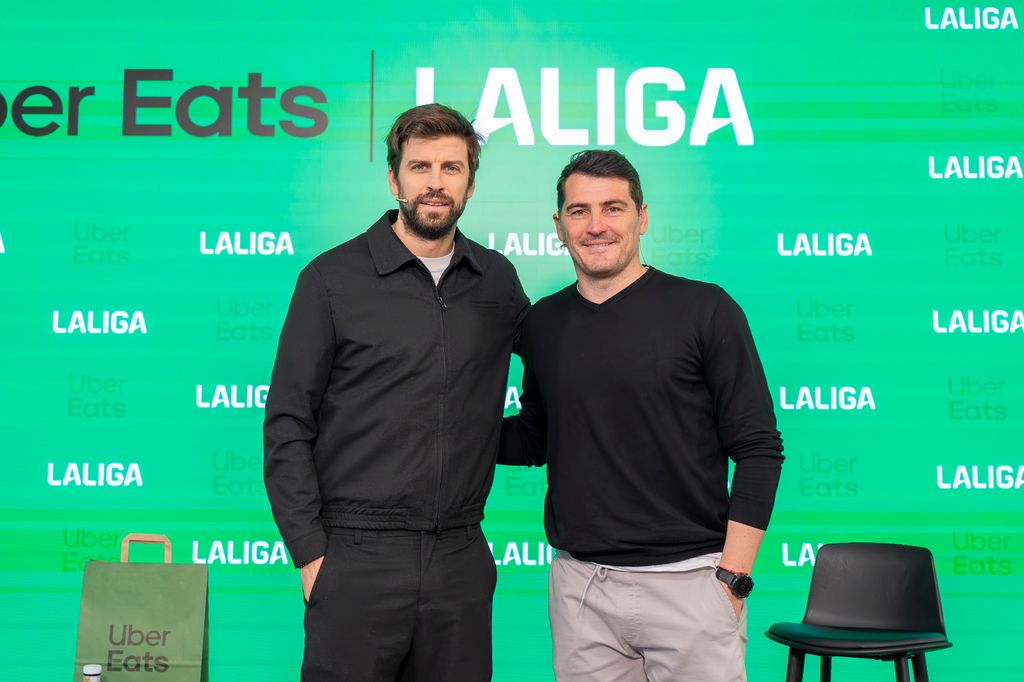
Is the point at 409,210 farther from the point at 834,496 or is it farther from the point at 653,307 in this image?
the point at 834,496

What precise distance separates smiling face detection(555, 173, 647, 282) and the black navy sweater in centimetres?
9

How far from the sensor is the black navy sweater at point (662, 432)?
69.2 inches

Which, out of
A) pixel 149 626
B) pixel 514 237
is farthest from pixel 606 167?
pixel 149 626

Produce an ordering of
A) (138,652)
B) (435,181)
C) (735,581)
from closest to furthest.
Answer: (735,581)
(435,181)
(138,652)

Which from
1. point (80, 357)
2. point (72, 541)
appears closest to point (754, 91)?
point (80, 357)

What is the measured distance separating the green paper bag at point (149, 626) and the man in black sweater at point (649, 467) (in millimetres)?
895

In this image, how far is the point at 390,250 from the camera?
188cm

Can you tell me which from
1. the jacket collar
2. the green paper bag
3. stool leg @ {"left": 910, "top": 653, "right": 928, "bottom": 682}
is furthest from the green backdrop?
the jacket collar

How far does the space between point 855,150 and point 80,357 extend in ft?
7.99

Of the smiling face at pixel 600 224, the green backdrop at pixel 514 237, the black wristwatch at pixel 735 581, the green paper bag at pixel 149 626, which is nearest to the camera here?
the black wristwatch at pixel 735 581

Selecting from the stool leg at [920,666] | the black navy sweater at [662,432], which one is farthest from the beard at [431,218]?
the stool leg at [920,666]

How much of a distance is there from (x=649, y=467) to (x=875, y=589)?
2.81 ft

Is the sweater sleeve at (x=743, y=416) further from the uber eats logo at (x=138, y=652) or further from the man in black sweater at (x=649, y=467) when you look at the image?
the uber eats logo at (x=138, y=652)

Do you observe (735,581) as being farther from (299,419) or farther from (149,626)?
(149,626)
